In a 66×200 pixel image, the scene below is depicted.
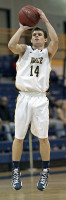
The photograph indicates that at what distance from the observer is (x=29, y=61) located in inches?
194

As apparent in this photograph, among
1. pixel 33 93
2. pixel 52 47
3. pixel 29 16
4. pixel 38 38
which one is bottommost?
pixel 33 93

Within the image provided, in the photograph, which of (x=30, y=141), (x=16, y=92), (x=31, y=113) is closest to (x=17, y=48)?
(x=31, y=113)

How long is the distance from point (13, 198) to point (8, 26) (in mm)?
11841

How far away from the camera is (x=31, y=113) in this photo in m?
4.89

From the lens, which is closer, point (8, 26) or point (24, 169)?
point (24, 169)

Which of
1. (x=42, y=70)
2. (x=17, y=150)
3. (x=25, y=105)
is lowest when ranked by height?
(x=17, y=150)

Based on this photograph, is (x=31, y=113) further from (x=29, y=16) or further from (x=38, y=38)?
(x=29, y=16)

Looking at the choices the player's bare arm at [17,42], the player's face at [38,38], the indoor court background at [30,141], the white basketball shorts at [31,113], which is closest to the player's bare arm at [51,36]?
the player's face at [38,38]

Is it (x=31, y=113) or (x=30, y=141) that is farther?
(x=30, y=141)

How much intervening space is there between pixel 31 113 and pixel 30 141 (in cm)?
290

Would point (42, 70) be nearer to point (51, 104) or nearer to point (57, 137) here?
point (57, 137)

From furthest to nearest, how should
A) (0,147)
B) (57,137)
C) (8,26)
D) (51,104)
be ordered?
(8,26), (51,104), (57,137), (0,147)

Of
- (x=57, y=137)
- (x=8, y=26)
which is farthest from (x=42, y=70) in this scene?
(x=8, y=26)

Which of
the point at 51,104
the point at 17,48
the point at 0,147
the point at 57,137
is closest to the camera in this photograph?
the point at 17,48
